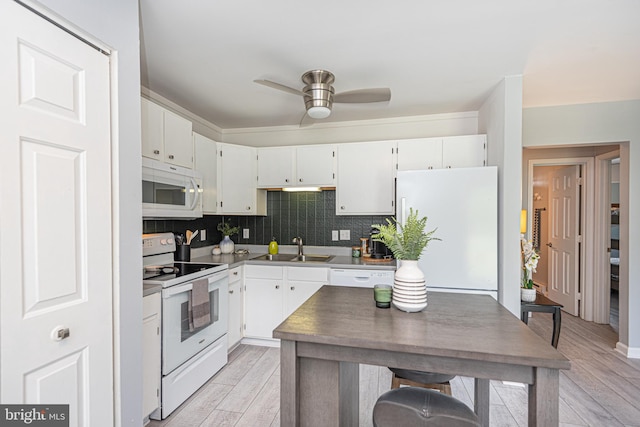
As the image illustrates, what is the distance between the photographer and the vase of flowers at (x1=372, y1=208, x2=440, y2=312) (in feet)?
4.76

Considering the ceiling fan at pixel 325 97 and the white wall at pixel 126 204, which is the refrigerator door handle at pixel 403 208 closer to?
the ceiling fan at pixel 325 97

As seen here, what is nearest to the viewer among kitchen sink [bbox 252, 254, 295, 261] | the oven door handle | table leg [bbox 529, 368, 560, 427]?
table leg [bbox 529, 368, 560, 427]

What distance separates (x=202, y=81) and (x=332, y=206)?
1918 mm

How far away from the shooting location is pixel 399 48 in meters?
2.14

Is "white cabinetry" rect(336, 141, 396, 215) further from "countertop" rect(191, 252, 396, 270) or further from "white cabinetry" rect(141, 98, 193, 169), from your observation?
"white cabinetry" rect(141, 98, 193, 169)

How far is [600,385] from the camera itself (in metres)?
2.55

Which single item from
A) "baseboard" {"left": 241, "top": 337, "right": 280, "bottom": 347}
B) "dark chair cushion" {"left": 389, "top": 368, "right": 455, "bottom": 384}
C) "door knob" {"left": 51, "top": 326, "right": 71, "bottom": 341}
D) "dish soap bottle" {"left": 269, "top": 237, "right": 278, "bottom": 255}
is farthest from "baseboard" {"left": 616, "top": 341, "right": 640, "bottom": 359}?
"door knob" {"left": 51, "top": 326, "right": 71, "bottom": 341}

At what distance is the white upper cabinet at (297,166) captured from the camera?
3473mm

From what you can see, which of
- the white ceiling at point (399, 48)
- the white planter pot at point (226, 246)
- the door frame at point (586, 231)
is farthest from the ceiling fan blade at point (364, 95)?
the door frame at point (586, 231)

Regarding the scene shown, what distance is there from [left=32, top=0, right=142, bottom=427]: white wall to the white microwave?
66 cm

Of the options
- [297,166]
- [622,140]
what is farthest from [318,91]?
[622,140]

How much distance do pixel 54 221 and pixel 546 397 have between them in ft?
6.36

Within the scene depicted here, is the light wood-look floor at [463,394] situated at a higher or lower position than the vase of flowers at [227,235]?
lower

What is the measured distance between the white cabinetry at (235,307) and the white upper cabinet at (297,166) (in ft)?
3.60
